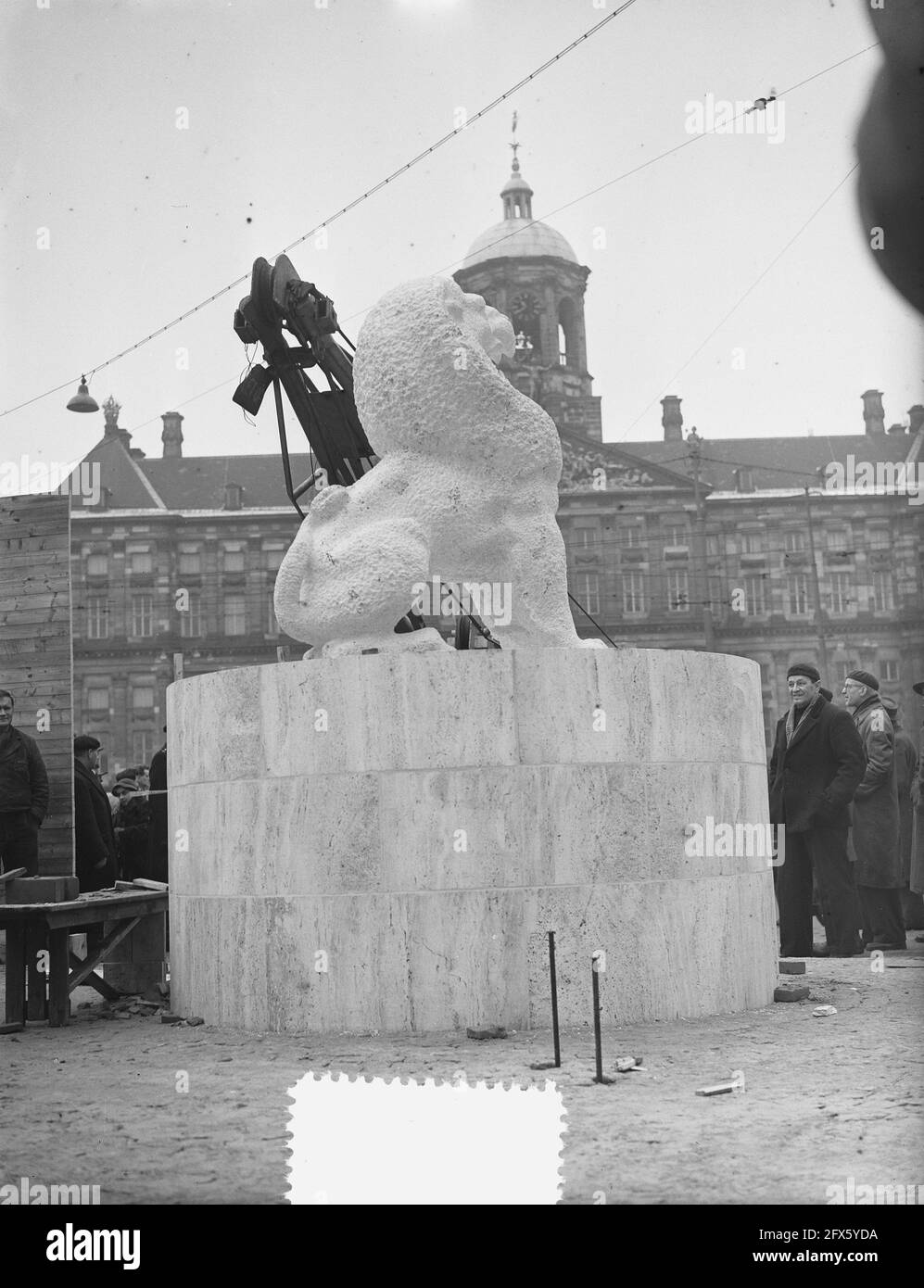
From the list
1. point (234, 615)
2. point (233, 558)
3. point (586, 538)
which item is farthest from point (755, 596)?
point (233, 558)

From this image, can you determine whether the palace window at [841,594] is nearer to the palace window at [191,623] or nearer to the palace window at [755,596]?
the palace window at [755,596]

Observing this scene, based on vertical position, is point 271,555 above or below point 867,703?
above

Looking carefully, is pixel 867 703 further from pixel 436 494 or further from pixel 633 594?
pixel 633 594

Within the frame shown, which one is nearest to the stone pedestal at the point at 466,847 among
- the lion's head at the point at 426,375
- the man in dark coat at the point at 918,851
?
the lion's head at the point at 426,375

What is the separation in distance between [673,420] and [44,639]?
48098 millimetres

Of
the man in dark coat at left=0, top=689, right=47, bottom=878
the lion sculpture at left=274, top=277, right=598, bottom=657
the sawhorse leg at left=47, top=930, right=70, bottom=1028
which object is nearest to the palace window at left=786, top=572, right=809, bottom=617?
the man in dark coat at left=0, top=689, right=47, bottom=878

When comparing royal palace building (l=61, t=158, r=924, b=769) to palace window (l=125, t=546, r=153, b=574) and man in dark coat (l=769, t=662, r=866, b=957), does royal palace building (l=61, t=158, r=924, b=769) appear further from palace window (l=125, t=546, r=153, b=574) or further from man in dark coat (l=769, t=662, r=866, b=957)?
man in dark coat (l=769, t=662, r=866, b=957)

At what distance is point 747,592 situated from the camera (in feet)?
165

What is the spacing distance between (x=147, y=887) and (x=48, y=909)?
41.0 inches

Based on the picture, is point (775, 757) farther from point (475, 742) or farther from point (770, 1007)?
point (475, 742)

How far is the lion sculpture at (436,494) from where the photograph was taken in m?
5.68

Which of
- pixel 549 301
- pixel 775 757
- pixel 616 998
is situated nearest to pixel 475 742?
pixel 616 998

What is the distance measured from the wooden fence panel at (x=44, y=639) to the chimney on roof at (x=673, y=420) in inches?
1870

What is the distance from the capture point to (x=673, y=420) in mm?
54562
